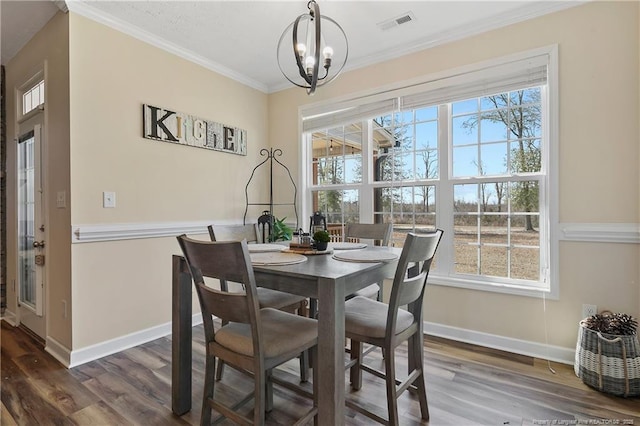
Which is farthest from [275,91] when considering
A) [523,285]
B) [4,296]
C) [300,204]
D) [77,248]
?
[4,296]

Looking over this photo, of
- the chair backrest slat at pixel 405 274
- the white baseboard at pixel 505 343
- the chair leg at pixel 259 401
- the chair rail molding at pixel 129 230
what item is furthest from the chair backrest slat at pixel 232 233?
the white baseboard at pixel 505 343

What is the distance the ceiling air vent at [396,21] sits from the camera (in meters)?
2.42

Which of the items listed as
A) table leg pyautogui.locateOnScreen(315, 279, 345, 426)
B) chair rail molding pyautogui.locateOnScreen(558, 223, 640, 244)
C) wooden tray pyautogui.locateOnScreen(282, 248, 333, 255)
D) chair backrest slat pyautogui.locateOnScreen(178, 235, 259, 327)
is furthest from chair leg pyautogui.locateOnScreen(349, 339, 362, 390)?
chair rail molding pyautogui.locateOnScreen(558, 223, 640, 244)

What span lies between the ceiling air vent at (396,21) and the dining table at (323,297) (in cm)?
186

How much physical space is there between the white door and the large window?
2.59 meters

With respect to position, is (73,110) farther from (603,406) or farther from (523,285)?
(603,406)

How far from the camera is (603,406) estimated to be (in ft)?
5.73

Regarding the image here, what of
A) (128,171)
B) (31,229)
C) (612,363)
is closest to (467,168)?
(612,363)

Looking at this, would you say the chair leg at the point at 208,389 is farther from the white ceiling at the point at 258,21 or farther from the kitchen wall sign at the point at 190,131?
the white ceiling at the point at 258,21

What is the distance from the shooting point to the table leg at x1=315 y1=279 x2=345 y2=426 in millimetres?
1204

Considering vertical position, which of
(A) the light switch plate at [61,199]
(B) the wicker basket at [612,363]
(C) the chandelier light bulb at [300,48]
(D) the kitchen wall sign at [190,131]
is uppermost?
(C) the chandelier light bulb at [300,48]

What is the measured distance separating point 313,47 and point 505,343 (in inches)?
108

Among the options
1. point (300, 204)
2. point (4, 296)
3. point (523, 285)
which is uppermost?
point (300, 204)

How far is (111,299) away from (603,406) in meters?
3.25
